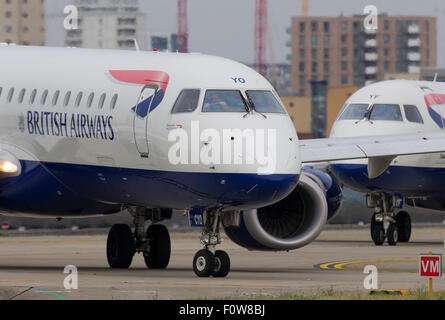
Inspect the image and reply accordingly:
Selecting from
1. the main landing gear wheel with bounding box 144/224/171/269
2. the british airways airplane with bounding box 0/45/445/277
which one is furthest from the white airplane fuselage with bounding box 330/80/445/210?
the main landing gear wheel with bounding box 144/224/171/269

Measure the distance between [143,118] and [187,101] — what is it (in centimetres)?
106

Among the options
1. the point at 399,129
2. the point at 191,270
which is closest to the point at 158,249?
the point at 191,270

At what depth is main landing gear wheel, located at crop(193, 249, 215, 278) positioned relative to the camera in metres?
27.0

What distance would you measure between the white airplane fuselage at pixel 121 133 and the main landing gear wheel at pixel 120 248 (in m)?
1.09

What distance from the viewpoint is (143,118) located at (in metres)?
27.5

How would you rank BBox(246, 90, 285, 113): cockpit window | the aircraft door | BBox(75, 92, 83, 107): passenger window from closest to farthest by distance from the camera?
BBox(246, 90, 285, 113): cockpit window
the aircraft door
BBox(75, 92, 83, 107): passenger window

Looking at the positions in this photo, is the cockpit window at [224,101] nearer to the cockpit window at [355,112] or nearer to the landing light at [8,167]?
the landing light at [8,167]

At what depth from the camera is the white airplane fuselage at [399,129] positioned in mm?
42031

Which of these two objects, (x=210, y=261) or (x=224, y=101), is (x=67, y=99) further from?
(x=210, y=261)

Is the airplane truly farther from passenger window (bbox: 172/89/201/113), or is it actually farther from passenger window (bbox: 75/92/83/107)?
passenger window (bbox: 172/89/201/113)

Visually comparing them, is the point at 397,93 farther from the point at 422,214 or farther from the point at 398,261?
the point at 422,214

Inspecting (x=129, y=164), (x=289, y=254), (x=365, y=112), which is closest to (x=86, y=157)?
(x=129, y=164)

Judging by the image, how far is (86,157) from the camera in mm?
28797
